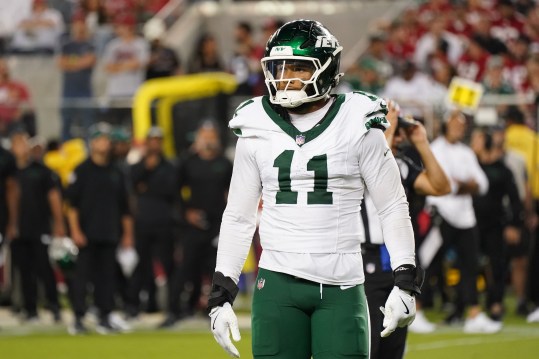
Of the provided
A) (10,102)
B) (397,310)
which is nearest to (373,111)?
(397,310)

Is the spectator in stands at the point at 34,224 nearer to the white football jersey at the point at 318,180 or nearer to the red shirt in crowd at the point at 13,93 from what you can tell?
the red shirt in crowd at the point at 13,93

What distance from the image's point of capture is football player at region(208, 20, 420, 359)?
508cm

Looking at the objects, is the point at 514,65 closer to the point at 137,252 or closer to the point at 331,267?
the point at 137,252

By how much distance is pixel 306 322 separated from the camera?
512 cm

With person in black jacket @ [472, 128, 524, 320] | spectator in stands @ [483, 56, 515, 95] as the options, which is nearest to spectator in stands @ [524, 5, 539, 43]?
spectator in stands @ [483, 56, 515, 95]

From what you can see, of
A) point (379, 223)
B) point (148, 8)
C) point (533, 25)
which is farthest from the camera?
point (148, 8)

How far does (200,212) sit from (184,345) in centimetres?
198

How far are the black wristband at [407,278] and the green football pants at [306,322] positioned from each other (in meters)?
0.19

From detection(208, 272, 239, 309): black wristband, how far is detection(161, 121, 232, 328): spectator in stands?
7.53 meters

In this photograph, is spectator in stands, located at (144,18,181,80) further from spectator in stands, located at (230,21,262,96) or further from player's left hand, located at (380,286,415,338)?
player's left hand, located at (380,286,415,338)

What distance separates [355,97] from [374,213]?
4.98 feet

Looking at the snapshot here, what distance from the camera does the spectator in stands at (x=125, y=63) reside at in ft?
57.9

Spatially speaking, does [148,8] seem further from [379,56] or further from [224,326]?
[224,326]

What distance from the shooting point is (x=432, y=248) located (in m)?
12.8
